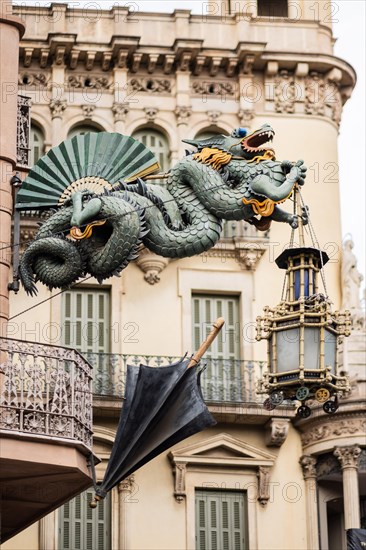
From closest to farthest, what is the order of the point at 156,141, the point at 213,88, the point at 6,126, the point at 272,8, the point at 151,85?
the point at 6,126 → the point at 156,141 → the point at 151,85 → the point at 213,88 → the point at 272,8

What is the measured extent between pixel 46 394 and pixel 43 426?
404 mm

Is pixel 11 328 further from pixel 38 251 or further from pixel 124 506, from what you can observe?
pixel 38 251

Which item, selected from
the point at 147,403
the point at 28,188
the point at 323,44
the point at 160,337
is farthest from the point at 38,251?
the point at 323,44

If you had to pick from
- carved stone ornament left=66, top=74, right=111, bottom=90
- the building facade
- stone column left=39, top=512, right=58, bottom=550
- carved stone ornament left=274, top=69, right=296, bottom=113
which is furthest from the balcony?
carved stone ornament left=274, top=69, right=296, bottom=113

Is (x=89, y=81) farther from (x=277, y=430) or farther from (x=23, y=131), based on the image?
(x=23, y=131)

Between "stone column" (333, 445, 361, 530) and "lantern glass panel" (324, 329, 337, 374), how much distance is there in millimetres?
17949

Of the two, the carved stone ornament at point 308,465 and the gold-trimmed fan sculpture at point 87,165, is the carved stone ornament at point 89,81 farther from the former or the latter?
the gold-trimmed fan sculpture at point 87,165

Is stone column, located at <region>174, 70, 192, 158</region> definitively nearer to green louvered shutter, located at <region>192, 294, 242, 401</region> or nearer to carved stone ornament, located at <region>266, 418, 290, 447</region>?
green louvered shutter, located at <region>192, 294, 242, 401</region>

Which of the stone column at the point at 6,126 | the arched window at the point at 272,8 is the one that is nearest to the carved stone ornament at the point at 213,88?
the arched window at the point at 272,8

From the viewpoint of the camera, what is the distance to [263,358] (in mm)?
36812

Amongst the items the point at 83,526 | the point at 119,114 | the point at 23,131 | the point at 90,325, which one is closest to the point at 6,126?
the point at 23,131

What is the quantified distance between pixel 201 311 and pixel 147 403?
18.4 m

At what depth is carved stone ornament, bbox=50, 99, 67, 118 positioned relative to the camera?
37.3 meters

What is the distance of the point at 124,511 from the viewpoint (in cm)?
3528
